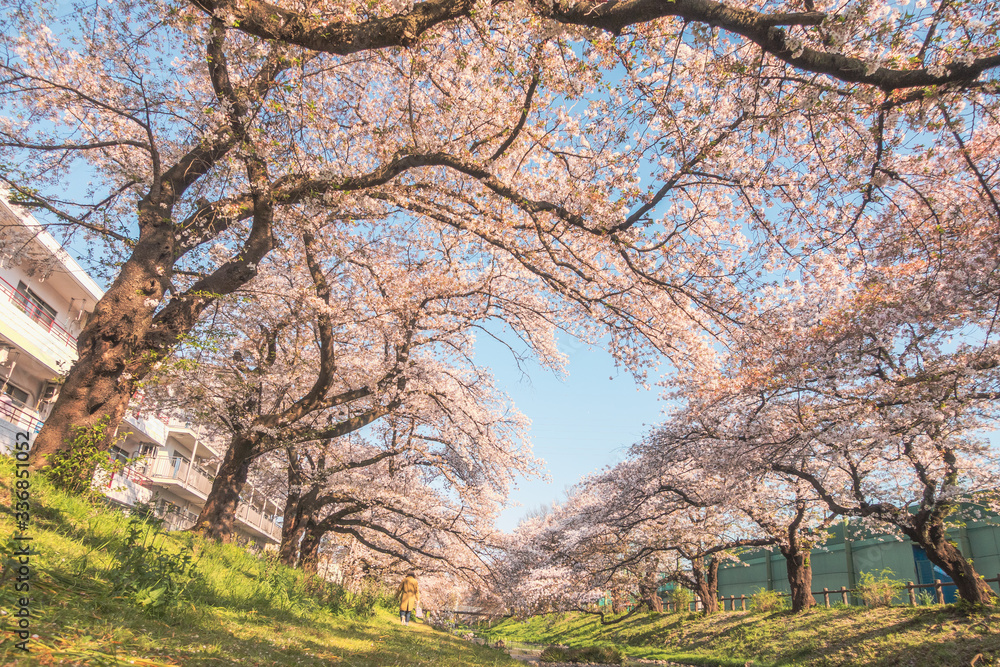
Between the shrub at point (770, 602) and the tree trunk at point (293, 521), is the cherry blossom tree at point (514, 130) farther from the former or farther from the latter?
the shrub at point (770, 602)

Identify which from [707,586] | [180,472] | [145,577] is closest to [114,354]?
[145,577]

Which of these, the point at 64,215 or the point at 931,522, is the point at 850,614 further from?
the point at 64,215

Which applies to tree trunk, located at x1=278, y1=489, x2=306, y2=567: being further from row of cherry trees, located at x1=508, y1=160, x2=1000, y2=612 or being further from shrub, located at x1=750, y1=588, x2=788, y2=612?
shrub, located at x1=750, y1=588, x2=788, y2=612

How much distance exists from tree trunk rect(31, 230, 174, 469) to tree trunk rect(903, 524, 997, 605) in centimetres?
1548

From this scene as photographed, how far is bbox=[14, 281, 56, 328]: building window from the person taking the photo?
19.3 m

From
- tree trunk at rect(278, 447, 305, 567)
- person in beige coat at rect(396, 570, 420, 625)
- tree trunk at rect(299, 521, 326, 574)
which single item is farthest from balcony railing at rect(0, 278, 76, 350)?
person in beige coat at rect(396, 570, 420, 625)

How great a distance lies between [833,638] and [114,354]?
16.9 m

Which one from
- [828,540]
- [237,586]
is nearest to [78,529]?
[237,586]

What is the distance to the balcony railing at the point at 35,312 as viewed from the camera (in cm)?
1813

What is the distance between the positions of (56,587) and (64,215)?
6263 mm

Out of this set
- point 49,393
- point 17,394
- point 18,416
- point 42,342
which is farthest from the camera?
point 49,393

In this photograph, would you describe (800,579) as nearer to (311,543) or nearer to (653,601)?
(653,601)

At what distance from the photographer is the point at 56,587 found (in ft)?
11.5

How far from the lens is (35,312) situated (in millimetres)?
20453
